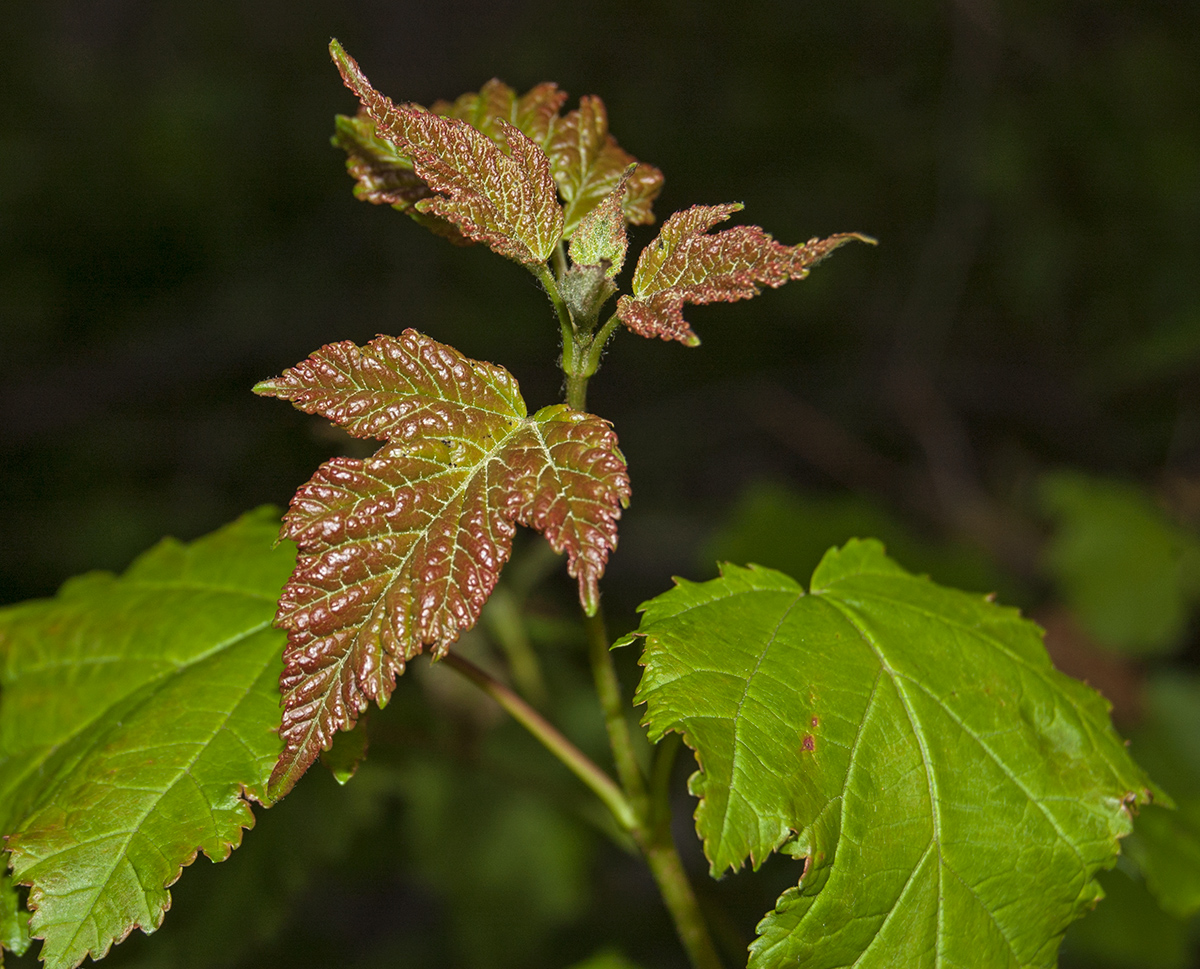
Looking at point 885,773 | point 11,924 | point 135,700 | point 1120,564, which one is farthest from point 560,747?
point 1120,564

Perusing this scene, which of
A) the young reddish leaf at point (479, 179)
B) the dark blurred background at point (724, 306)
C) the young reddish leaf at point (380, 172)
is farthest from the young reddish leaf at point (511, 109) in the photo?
the dark blurred background at point (724, 306)

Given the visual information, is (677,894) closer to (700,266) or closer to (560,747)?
(560,747)

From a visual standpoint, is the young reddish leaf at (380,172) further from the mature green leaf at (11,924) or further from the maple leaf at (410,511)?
the mature green leaf at (11,924)

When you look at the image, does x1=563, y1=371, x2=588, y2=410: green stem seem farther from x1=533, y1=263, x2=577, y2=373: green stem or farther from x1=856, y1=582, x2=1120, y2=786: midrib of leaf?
x1=856, y1=582, x2=1120, y2=786: midrib of leaf

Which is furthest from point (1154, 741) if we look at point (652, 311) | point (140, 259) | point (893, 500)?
point (140, 259)

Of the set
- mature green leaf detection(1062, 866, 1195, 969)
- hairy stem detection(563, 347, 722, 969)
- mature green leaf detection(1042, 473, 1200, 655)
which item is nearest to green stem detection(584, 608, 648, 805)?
hairy stem detection(563, 347, 722, 969)

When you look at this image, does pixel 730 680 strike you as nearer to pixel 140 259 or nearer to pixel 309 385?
pixel 309 385

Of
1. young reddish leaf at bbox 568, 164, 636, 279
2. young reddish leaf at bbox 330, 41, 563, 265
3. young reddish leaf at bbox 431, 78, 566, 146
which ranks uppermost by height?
young reddish leaf at bbox 431, 78, 566, 146

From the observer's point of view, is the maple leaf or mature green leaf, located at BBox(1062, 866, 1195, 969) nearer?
the maple leaf
